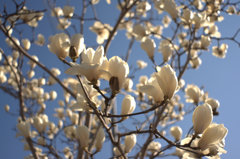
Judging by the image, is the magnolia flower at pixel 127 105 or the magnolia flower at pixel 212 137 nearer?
the magnolia flower at pixel 212 137

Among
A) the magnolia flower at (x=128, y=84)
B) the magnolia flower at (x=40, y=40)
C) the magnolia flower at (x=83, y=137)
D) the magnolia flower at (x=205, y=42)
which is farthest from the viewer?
the magnolia flower at (x=40, y=40)

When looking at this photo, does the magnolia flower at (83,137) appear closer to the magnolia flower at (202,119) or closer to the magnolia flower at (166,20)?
the magnolia flower at (202,119)

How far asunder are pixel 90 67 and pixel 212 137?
391mm

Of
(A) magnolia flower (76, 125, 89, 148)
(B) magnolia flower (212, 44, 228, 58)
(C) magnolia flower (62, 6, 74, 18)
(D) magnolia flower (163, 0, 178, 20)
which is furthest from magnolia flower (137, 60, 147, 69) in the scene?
(A) magnolia flower (76, 125, 89, 148)

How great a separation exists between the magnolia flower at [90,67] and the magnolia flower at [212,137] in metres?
0.34

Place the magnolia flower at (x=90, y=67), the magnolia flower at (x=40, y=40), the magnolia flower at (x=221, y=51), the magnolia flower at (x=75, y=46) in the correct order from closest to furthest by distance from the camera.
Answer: the magnolia flower at (x=90, y=67)
the magnolia flower at (x=75, y=46)
the magnolia flower at (x=221, y=51)
the magnolia flower at (x=40, y=40)

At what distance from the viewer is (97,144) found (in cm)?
90

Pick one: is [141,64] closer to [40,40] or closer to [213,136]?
[40,40]

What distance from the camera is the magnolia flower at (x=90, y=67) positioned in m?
0.57

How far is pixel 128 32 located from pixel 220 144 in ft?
7.44

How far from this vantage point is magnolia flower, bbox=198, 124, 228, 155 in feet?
2.00

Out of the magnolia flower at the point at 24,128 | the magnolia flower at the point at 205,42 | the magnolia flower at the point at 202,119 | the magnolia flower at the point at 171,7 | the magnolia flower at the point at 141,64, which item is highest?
the magnolia flower at the point at 141,64

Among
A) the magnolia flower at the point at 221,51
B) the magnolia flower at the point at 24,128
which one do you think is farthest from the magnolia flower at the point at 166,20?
the magnolia flower at the point at 24,128

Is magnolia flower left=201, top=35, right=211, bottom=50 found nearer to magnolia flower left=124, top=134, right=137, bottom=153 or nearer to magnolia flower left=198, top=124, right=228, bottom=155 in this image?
magnolia flower left=124, top=134, right=137, bottom=153
